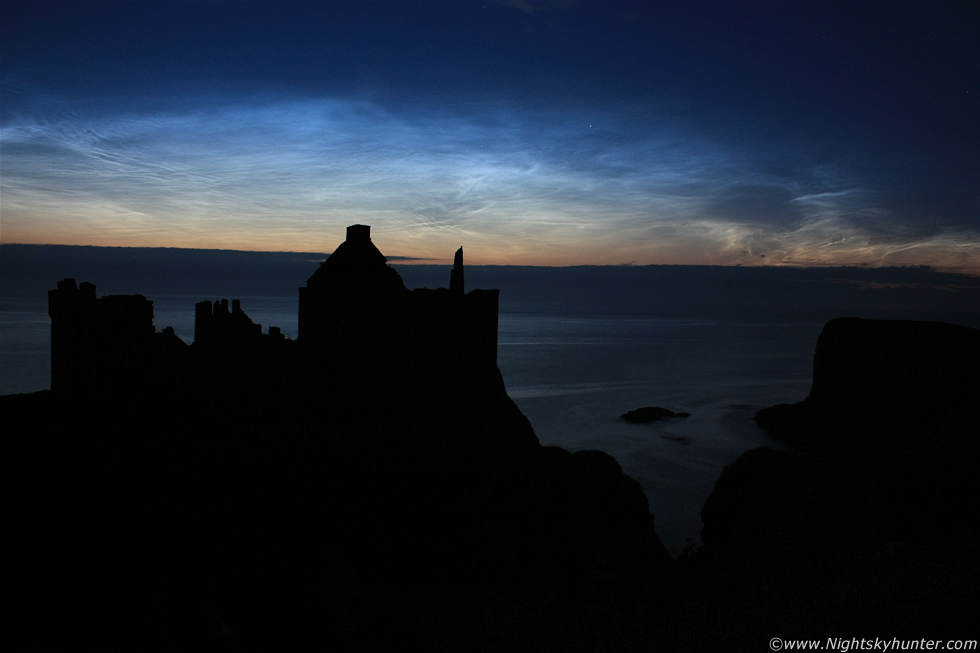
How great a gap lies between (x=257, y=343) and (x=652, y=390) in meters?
94.4

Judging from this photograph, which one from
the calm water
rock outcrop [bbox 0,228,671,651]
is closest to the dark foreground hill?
rock outcrop [bbox 0,228,671,651]

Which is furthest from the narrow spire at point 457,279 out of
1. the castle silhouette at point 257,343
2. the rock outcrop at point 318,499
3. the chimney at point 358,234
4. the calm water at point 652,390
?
the calm water at point 652,390

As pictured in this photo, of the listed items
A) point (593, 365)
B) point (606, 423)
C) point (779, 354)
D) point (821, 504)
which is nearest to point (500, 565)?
point (821, 504)

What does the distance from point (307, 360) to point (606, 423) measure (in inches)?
2400

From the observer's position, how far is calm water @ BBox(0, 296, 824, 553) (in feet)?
176

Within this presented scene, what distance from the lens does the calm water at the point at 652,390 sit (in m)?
53.7

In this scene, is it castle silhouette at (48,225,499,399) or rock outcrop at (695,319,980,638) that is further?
castle silhouette at (48,225,499,399)

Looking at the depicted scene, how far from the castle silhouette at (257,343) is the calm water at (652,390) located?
24.0 meters

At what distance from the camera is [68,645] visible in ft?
38.0

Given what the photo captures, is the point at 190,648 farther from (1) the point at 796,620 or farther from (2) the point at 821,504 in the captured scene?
(2) the point at 821,504

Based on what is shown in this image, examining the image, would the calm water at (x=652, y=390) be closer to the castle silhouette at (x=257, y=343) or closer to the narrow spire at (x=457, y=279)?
the narrow spire at (x=457, y=279)

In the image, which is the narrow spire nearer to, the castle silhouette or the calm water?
the castle silhouette

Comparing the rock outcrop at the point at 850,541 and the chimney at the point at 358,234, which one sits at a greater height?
the chimney at the point at 358,234

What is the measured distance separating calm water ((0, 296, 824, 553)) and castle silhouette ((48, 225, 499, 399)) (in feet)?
78.8
